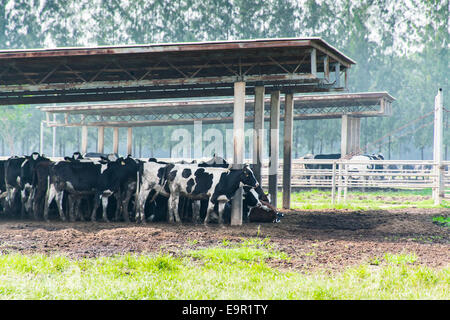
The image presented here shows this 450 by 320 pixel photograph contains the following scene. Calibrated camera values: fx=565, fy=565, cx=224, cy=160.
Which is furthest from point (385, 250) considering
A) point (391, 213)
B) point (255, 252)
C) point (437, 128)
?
point (437, 128)

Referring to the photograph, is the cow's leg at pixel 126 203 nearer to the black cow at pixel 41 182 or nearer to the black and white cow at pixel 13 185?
the black cow at pixel 41 182

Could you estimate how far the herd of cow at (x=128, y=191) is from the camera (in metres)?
13.2

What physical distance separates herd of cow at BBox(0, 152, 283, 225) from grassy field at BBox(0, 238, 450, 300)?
16.4 feet

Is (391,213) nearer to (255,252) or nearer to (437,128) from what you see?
(437,128)

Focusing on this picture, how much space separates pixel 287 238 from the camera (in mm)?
10406

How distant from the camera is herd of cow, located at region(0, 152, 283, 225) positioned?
521 inches

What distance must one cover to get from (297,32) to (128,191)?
47004 mm

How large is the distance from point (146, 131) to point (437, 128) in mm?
43052

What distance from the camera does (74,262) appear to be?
746cm

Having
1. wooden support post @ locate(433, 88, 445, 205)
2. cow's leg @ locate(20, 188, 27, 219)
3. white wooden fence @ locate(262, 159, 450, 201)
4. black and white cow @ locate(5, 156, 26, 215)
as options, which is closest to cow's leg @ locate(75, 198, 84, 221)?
cow's leg @ locate(20, 188, 27, 219)

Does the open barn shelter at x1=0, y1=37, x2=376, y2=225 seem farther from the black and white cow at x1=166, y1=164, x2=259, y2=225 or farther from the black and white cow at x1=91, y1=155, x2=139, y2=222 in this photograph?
the black and white cow at x1=91, y1=155, x2=139, y2=222

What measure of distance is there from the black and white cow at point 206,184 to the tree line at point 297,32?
139ft

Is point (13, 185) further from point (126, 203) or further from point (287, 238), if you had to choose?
point (287, 238)

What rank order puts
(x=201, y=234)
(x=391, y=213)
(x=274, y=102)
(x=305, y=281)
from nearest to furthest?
(x=305, y=281)
(x=201, y=234)
(x=391, y=213)
(x=274, y=102)
